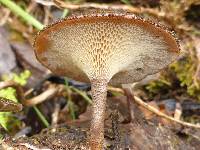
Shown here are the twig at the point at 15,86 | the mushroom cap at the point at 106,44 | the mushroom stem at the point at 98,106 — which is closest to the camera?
the mushroom cap at the point at 106,44

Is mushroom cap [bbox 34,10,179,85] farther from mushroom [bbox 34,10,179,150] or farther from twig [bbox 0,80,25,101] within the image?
twig [bbox 0,80,25,101]

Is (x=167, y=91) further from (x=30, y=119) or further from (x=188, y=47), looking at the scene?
(x=30, y=119)

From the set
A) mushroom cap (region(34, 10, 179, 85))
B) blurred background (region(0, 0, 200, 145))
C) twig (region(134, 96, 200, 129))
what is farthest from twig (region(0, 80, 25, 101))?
twig (region(134, 96, 200, 129))

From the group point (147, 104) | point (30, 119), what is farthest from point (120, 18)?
point (30, 119)

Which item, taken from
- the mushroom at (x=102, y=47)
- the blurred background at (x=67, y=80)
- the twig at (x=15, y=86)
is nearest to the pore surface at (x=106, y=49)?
the mushroom at (x=102, y=47)

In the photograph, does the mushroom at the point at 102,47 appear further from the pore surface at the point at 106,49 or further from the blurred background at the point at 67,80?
the blurred background at the point at 67,80

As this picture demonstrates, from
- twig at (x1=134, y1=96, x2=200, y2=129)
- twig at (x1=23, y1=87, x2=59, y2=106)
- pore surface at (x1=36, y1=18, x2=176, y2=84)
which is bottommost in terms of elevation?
twig at (x1=134, y1=96, x2=200, y2=129)
